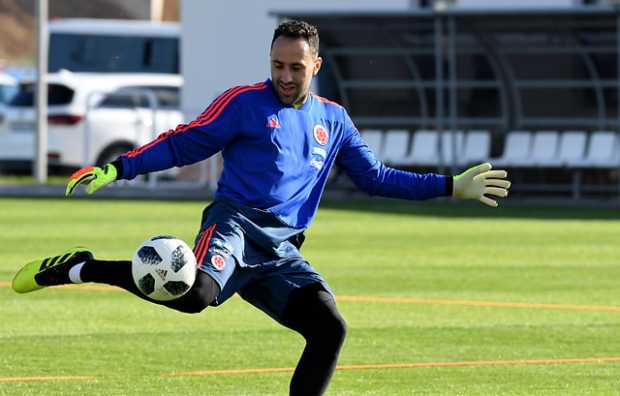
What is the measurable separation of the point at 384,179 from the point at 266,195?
0.80 m

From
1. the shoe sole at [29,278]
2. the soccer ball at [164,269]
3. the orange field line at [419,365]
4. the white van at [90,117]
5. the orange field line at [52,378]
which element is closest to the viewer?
the soccer ball at [164,269]

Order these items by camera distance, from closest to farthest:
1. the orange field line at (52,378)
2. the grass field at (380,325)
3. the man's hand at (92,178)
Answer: the man's hand at (92,178) → the orange field line at (52,378) → the grass field at (380,325)

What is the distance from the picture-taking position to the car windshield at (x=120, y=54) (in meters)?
41.7

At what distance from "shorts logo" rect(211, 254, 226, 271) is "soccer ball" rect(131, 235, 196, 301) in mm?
96

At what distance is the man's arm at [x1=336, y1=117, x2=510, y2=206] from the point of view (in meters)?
8.36

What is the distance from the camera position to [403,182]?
27.5 feet

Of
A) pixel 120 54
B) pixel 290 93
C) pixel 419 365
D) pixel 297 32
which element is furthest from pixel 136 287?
pixel 120 54

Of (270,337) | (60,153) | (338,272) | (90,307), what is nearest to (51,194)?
(60,153)

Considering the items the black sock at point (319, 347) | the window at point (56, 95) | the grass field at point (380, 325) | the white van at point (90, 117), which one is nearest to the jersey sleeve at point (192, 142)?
the black sock at point (319, 347)

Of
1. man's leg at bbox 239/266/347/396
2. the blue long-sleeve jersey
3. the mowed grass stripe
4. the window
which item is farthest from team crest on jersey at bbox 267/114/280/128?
the window

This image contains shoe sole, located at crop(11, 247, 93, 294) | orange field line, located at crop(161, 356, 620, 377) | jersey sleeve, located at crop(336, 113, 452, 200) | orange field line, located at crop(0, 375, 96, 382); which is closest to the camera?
shoe sole, located at crop(11, 247, 93, 294)

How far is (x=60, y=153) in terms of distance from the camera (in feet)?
105

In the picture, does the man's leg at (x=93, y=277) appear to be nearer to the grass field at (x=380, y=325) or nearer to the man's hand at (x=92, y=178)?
the man's hand at (x=92, y=178)

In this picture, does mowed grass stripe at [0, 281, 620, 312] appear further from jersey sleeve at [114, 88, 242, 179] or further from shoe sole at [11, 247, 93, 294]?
jersey sleeve at [114, 88, 242, 179]
